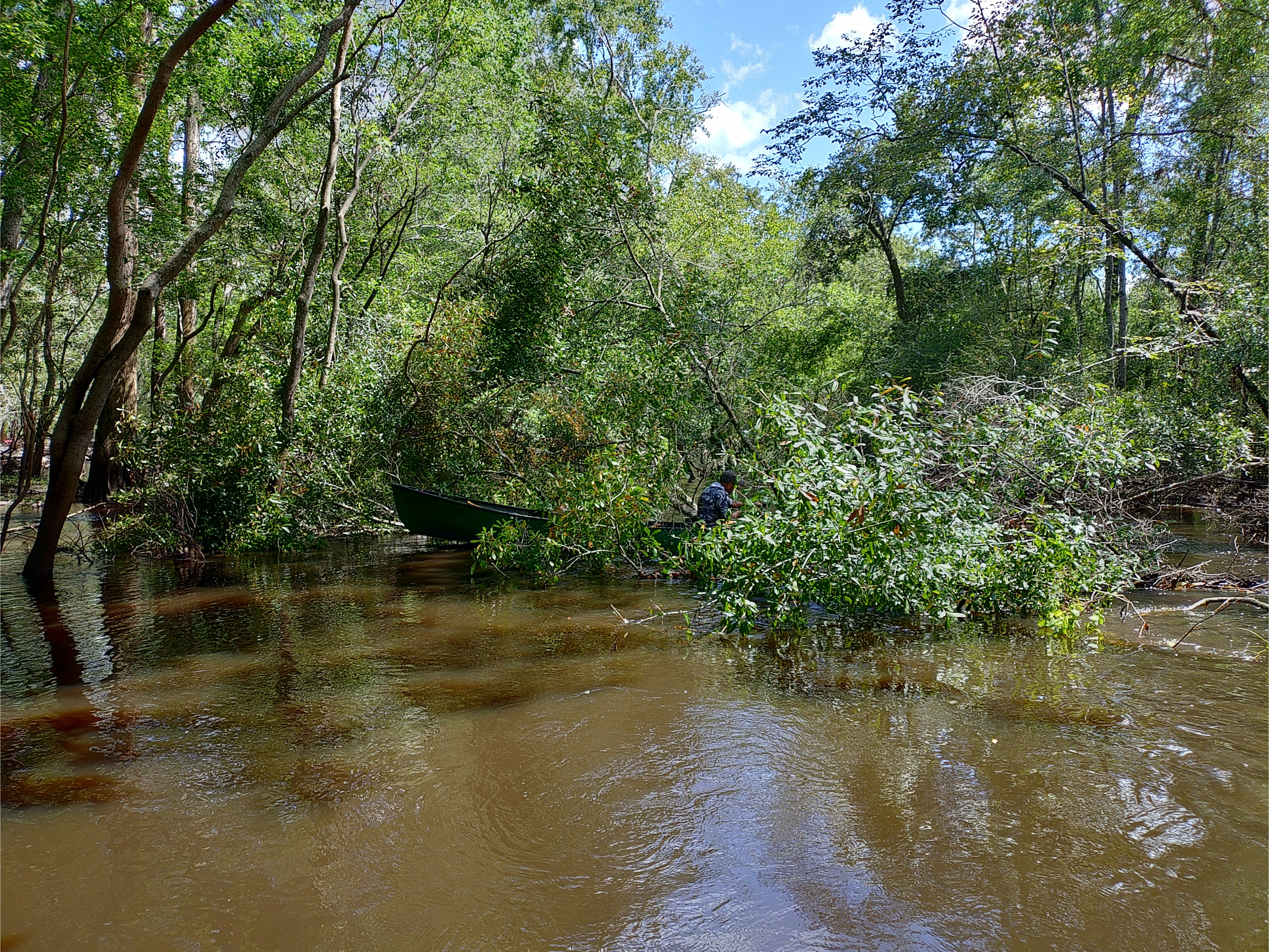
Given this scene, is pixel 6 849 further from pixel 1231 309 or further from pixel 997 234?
pixel 997 234

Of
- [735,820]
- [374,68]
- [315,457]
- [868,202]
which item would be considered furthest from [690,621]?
[868,202]

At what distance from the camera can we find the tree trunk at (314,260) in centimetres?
1212

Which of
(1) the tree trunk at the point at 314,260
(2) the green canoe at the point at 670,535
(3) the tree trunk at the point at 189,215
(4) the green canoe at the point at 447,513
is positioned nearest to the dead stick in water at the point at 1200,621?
(2) the green canoe at the point at 670,535

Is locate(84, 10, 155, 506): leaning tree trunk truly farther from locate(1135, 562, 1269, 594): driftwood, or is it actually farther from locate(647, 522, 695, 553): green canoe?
locate(1135, 562, 1269, 594): driftwood

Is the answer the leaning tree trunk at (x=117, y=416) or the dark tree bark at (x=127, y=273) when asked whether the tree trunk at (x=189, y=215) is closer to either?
the leaning tree trunk at (x=117, y=416)

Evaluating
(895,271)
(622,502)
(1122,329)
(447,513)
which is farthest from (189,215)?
(1122,329)

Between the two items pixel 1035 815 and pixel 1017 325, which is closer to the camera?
pixel 1035 815

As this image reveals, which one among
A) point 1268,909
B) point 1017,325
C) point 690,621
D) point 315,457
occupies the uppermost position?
point 1017,325

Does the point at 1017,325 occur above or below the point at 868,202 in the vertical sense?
below

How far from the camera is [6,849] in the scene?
11.9 feet

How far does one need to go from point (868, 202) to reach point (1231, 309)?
11.5 m

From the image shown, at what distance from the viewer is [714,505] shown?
9.35 meters

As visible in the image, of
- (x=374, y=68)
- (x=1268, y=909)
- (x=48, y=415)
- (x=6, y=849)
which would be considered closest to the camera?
(x=1268, y=909)

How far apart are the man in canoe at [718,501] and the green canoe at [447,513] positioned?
99.1 inches
